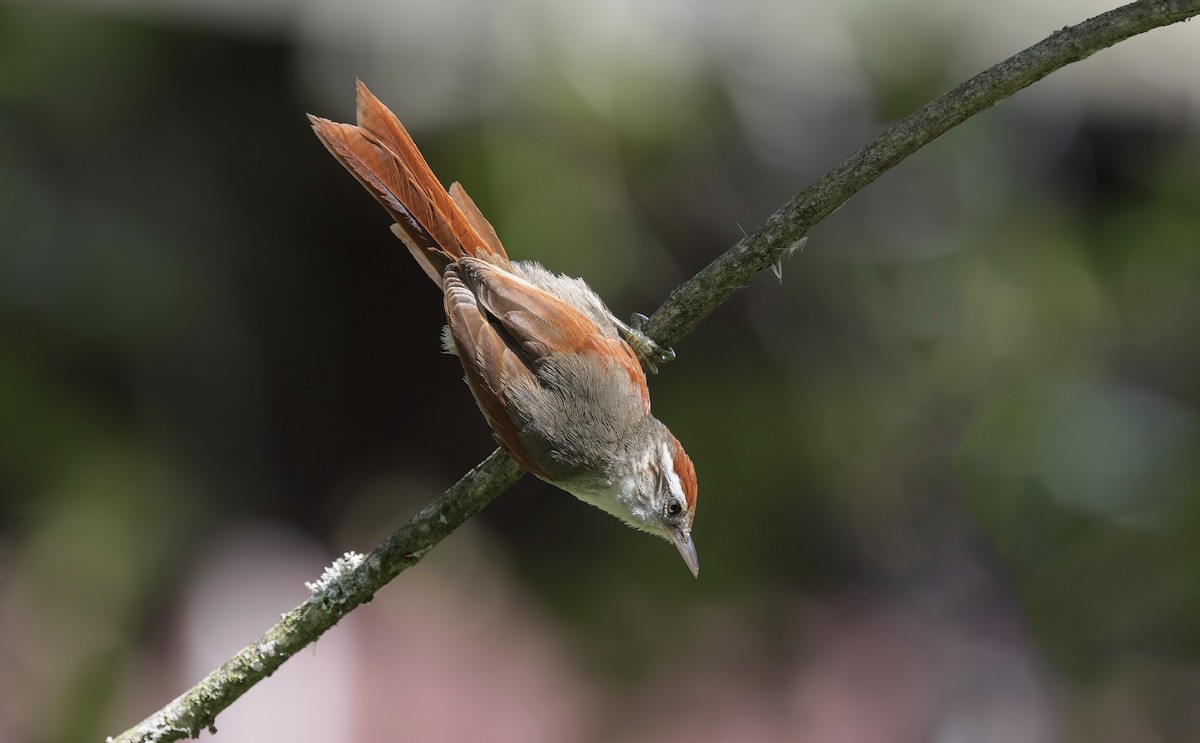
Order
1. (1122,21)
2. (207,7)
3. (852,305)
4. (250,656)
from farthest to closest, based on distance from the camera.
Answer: (852,305) < (207,7) < (250,656) < (1122,21)

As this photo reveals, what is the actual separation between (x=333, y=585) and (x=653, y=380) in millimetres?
3489

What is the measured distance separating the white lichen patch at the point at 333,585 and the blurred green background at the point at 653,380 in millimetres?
3219

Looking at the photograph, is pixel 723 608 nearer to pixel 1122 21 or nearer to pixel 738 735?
pixel 738 735

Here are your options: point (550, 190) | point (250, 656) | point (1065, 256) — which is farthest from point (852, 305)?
point (250, 656)

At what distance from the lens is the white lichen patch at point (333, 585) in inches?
101

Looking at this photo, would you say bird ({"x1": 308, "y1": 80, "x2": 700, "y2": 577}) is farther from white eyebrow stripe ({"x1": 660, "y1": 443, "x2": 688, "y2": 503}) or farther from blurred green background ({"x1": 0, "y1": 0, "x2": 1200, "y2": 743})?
blurred green background ({"x1": 0, "y1": 0, "x2": 1200, "y2": 743})

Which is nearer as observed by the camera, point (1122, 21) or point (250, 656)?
point (1122, 21)

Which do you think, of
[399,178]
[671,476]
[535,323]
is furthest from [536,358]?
[399,178]

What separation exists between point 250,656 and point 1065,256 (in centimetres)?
498

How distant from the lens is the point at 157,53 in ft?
19.2

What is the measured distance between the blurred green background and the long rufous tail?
226cm

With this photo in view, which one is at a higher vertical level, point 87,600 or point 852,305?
point 87,600

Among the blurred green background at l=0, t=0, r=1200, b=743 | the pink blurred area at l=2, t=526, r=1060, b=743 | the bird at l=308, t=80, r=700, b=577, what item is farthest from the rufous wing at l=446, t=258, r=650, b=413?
the pink blurred area at l=2, t=526, r=1060, b=743

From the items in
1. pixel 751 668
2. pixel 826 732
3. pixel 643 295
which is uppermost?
pixel 643 295
